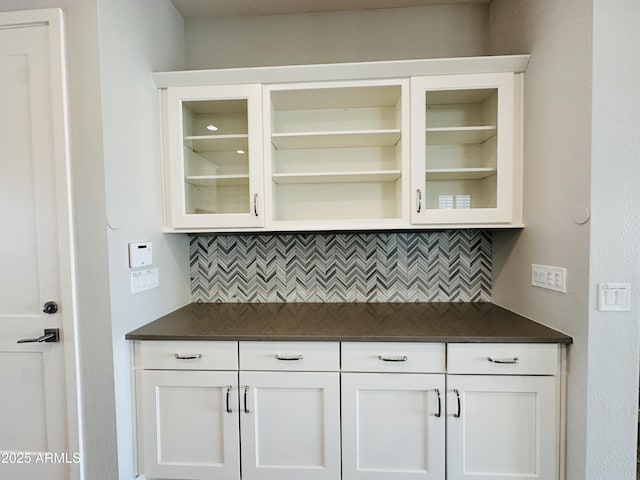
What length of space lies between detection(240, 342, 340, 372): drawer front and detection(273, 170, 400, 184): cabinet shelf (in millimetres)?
887

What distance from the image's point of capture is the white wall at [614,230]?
3.70ft

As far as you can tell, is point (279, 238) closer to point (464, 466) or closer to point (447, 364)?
point (447, 364)

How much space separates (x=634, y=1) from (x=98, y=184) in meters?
2.25

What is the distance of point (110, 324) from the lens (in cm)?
131

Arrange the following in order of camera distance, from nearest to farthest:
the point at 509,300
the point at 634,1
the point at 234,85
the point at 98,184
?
the point at 634,1, the point at 98,184, the point at 234,85, the point at 509,300

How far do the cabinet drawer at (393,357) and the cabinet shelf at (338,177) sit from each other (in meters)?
0.88

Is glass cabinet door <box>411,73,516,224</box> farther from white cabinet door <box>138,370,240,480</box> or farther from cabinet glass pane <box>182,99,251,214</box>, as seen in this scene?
white cabinet door <box>138,370,240,480</box>

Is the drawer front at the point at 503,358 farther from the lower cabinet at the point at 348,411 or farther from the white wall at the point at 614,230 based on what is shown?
the white wall at the point at 614,230

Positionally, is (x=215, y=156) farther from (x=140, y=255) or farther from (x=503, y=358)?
(x=503, y=358)

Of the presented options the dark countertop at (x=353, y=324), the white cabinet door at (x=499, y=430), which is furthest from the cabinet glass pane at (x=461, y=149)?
the white cabinet door at (x=499, y=430)

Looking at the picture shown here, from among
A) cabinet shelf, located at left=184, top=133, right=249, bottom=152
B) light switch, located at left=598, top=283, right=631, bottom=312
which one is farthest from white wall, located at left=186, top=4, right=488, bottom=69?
light switch, located at left=598, top=283, right=631, bottom=312

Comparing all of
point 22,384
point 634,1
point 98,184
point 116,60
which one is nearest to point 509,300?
point 634,1

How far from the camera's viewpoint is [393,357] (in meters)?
1.34

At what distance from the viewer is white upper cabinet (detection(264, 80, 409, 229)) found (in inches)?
63.6
